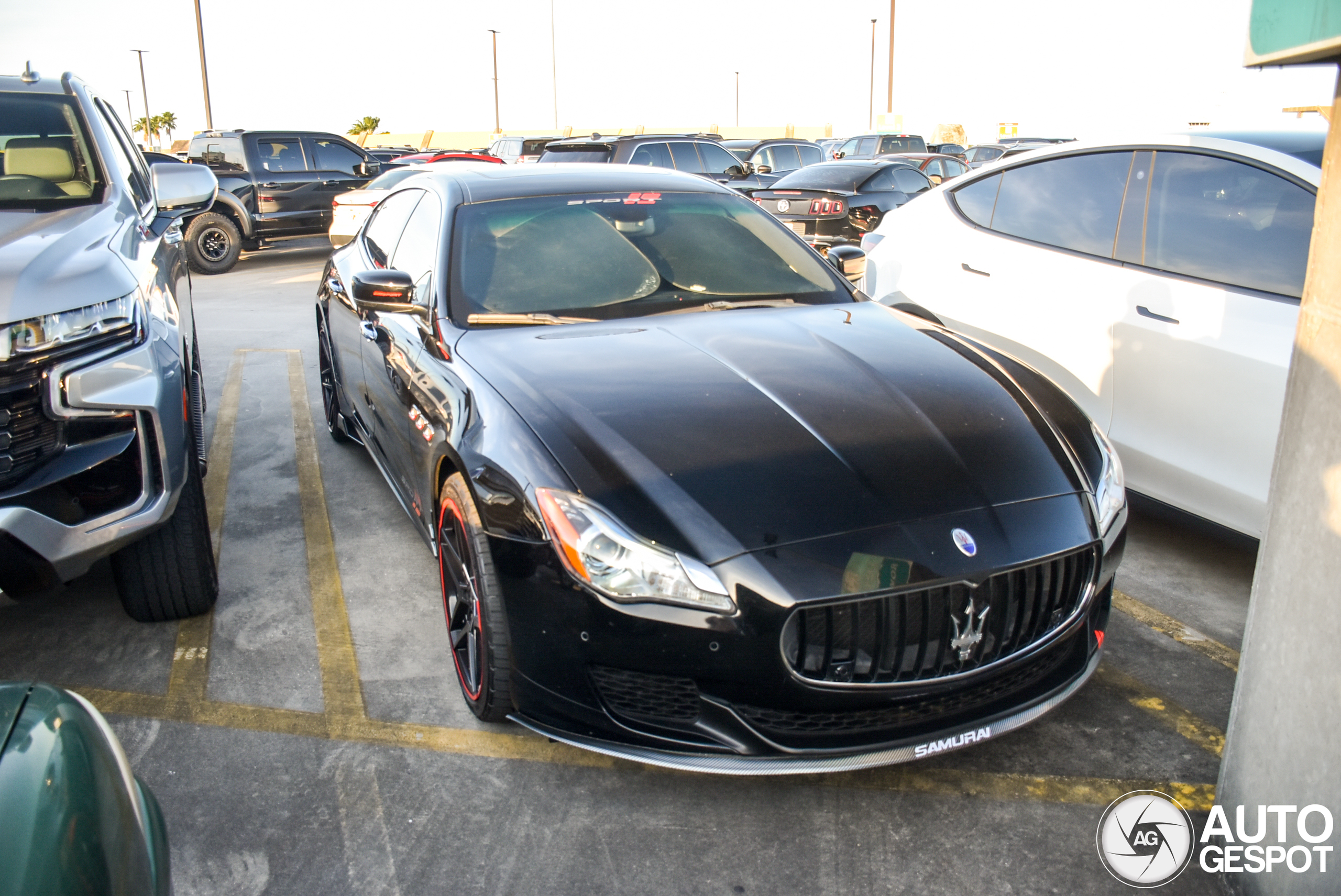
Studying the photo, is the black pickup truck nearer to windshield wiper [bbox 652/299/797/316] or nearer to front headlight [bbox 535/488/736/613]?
windshield wiper [bbox 652/299/797/316]

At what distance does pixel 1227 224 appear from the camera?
3.78m

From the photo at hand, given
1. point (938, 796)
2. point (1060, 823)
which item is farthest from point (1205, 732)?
point (938, 796)

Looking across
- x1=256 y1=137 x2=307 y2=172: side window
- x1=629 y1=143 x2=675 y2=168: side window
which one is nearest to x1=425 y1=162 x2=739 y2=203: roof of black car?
x1=629 y1=143 x2=675 y2=168: side window

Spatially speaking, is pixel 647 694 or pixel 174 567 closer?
pixel 647 694

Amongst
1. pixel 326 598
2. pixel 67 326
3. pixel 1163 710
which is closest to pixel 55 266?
pixel 67 326

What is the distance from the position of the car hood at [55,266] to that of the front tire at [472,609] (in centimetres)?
117

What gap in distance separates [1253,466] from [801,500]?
6.31 ft

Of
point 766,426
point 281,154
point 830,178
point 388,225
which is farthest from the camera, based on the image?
point 281,154

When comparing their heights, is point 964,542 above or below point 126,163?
below

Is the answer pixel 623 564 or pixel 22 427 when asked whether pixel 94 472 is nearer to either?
pixel 22 427

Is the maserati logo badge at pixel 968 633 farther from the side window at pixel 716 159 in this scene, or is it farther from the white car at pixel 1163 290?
the side window at pixel 716 159

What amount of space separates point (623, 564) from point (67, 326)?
1786 millimetres

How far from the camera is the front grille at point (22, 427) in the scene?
2.78 meters

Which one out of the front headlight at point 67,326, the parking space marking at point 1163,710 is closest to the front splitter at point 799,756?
the parking space marking at point 1163,710
